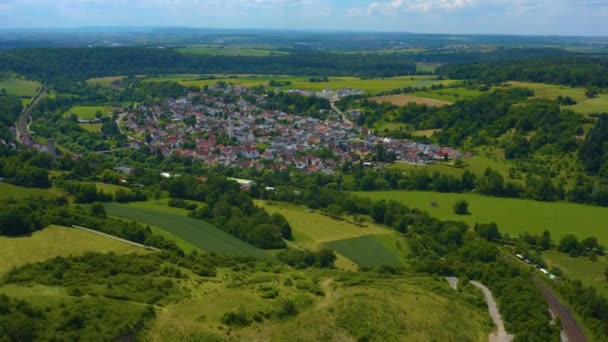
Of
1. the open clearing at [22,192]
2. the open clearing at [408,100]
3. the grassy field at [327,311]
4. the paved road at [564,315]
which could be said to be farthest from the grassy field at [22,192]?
the open clearing at [408,100]

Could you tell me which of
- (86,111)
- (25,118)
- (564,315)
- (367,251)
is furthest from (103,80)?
(564,315)

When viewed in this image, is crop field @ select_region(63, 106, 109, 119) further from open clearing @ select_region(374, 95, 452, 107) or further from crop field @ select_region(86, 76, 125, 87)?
open clearing @ select_region(374, 95, 452, 107)

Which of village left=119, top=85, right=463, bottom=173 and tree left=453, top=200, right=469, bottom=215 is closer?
tree left=453, top=200, right=469, bottom=215

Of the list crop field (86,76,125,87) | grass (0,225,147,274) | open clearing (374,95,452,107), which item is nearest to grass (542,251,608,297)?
grass (0,225,147,274)

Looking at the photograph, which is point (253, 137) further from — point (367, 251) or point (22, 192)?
point (367, 251)

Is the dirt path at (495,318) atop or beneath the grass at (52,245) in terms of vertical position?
beneath

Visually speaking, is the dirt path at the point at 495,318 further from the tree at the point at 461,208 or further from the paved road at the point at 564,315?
the tree at the point at 461,208
